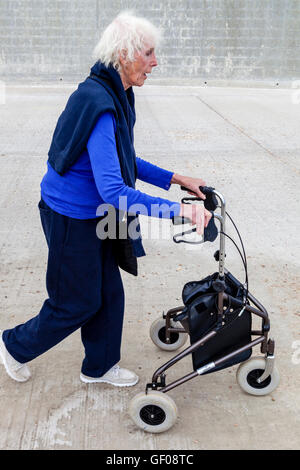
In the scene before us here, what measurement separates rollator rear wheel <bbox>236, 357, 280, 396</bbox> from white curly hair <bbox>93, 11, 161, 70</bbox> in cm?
142

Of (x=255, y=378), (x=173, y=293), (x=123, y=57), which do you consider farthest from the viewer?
(x=173, y=293)

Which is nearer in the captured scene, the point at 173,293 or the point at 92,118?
the point at 92,118

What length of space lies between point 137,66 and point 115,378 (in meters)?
1.43

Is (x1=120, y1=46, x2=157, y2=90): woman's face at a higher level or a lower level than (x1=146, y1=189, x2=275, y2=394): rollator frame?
higher

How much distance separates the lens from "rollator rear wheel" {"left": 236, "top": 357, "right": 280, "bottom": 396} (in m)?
2.56

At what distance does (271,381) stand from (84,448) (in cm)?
90

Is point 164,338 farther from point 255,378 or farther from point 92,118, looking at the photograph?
point 92,118

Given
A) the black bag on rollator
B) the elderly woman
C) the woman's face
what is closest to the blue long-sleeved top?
the elderly woman

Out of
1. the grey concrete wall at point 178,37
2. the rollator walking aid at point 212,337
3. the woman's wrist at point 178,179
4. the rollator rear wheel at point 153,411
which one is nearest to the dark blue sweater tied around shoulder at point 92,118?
the woman's wrist at point 178,179

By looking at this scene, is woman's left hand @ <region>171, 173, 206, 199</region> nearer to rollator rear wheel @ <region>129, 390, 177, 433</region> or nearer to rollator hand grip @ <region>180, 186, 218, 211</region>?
rollator hand grip @ <region>180, 186, 218, 211</region>

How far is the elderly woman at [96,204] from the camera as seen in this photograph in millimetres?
2092

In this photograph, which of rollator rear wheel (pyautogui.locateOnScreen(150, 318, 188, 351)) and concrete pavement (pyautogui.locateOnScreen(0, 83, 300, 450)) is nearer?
concrete pavement (pyautogui.locateOnScreen(0, 83, 300, 450))

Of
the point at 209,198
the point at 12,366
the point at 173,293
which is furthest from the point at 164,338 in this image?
the point at 209,198

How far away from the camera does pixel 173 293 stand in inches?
142
